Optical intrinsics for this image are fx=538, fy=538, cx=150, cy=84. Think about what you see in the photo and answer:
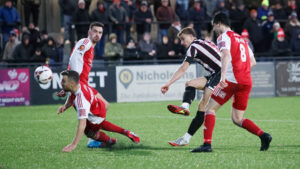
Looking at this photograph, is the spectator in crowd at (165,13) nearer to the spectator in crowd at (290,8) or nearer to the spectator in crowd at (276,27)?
the spectator in crowd at (276,27)

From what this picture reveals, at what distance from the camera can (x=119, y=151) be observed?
338 inches

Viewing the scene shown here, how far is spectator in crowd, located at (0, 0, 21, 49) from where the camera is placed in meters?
21.2

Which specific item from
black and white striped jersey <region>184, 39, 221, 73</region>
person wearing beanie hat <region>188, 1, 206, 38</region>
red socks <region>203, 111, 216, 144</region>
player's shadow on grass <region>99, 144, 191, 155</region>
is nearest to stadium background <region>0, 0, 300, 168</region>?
player's shadow on grass <region>99, 144, 191, 155</region>

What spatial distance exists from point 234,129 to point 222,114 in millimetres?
3721

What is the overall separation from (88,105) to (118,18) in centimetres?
1384

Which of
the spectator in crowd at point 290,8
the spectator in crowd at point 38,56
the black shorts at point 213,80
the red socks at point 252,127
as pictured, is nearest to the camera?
the red socks at point 252,127

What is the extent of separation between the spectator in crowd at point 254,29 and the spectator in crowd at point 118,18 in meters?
5.09

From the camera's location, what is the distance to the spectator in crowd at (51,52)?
20716 mm

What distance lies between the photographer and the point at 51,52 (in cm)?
2083

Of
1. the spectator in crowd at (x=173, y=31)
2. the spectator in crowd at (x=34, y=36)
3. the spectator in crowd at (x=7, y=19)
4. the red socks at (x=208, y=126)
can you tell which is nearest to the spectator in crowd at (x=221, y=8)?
the spectator in crowd at (x=173, y=31)

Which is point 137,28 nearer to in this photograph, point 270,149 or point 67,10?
point 67,10

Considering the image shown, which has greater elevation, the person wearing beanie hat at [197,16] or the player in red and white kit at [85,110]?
the person wearing beanie hat at [197,16]

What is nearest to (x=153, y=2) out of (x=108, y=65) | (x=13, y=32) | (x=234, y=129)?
(x=108, y=65)

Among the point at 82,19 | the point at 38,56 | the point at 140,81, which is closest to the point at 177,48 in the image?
the point at 140,81
